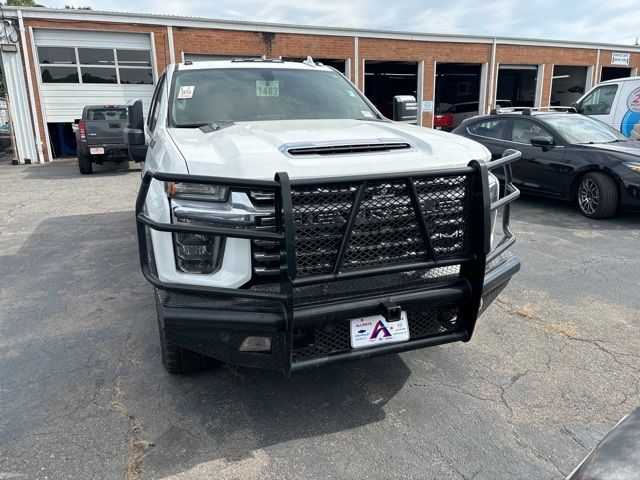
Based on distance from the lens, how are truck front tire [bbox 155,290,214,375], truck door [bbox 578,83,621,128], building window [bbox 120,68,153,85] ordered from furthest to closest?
building window [bbox 120,68,153,85] < truck door [bbox 578,83,621,128] < truck front tire [bbox 155,290,214,375]

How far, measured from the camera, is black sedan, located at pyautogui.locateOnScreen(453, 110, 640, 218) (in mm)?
6805

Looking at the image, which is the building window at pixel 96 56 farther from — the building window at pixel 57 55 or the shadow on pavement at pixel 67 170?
the shadow on pavement at pixel 67 170

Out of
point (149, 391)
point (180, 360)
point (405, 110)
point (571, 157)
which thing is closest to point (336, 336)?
point (180, 360)

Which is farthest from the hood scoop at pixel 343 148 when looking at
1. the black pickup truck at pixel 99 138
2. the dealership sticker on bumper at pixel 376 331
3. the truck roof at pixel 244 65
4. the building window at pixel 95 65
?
the building window at pixel 95 65

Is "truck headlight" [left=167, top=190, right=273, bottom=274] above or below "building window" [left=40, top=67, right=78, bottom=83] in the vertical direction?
below

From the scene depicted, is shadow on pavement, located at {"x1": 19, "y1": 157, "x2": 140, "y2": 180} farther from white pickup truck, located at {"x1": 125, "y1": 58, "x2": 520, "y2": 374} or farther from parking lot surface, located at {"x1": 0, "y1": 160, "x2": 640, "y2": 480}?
white pickup truck, located at {"x1": 125, "y1": 58, "x2": 520, "y2": 374}

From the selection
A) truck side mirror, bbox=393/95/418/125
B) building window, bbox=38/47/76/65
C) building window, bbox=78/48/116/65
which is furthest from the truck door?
building window, bbox=38/47/76/65

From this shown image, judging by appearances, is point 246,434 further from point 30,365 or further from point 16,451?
point 30,365

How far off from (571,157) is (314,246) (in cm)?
641

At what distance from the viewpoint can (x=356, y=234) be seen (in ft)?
7.79

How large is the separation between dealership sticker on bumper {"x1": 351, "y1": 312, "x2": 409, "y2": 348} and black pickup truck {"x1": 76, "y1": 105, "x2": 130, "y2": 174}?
1189 centimetres

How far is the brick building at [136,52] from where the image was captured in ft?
53.8

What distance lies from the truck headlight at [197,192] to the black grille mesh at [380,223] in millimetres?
397

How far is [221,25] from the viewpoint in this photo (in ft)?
58.6
